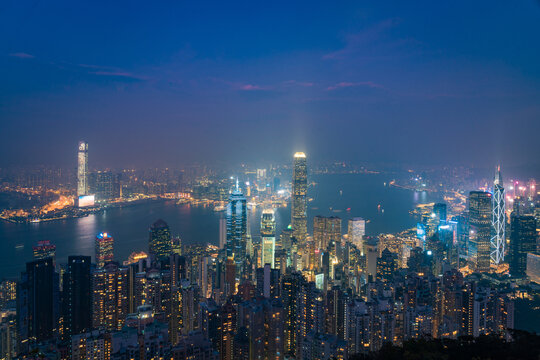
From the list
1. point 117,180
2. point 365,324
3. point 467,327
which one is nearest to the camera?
point 365,324

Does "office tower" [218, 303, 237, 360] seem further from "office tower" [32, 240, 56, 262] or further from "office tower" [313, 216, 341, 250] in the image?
"office tower" [313, 216, 341, 250]

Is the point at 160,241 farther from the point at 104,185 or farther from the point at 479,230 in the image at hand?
the point at 479,230

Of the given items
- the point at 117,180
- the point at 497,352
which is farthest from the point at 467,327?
the point at 117,180

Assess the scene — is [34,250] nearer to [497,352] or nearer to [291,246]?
[291,246]

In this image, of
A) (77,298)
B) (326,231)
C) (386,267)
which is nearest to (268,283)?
(77,298)

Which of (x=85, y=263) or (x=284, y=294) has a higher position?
(x=85, y=263)

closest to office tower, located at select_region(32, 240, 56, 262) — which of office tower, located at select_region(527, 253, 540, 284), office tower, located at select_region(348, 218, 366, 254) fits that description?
office tower, located at select_region(348, 218, 366, 254)

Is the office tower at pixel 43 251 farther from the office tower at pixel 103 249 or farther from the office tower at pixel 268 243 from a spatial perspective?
the office tower at pixel 268 243
